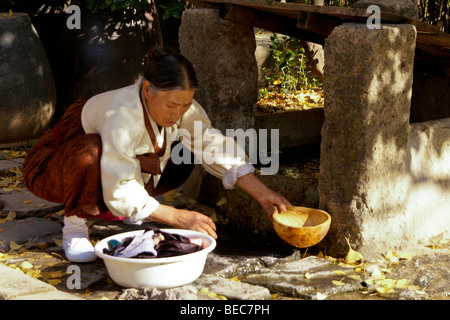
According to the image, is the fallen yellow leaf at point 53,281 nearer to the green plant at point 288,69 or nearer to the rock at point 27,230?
the rock at point 27,230

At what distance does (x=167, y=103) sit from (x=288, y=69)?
13.2 ft

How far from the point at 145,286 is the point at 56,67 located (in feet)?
13.9

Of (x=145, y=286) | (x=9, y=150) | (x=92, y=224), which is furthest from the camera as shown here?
(x=9, y=150)

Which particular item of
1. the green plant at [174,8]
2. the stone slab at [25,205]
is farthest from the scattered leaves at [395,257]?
the green plant at [174,8]

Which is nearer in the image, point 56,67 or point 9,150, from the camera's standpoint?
point 9,150

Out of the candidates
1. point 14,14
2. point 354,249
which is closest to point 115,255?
point 354,249

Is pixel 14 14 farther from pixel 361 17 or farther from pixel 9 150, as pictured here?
pixel 361 17

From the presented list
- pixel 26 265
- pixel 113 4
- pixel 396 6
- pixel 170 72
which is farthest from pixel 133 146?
pixel 113 4

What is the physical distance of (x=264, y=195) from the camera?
3729 millimetres

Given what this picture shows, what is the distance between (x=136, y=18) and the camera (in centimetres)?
689

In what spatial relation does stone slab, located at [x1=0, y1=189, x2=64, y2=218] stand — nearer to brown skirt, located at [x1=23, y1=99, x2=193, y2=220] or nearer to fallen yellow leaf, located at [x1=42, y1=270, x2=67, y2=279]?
brown skirt, located at [x1=23, y1=99, x2=193, y2=220]

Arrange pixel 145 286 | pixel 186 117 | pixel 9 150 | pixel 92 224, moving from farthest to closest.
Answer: pixel 9 150 → pixel 92 224 → pixel 186 117 → pixel 145 286

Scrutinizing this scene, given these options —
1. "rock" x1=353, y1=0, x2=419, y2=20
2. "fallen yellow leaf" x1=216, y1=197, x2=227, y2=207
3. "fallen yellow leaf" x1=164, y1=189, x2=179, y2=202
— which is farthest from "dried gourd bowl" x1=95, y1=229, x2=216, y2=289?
"rock" x1=353, y1=0, x2=419, y2=20

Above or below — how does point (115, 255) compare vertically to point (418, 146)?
below
